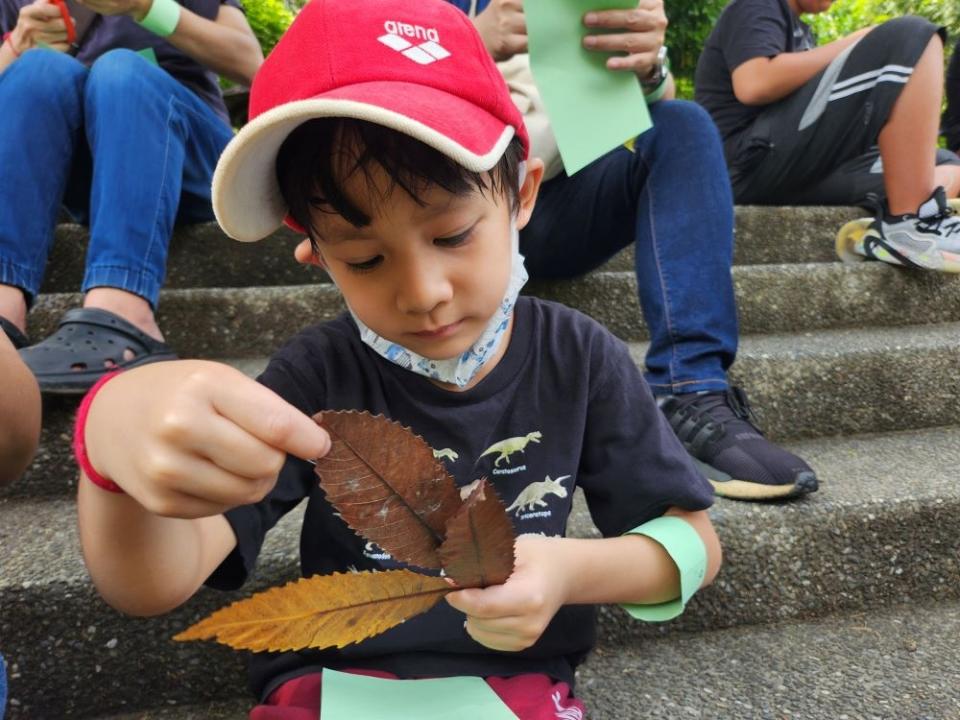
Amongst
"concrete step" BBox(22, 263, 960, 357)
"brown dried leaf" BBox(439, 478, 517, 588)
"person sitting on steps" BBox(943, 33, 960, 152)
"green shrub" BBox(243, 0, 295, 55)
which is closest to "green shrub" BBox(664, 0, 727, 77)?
"person sitting on steps" BBox(943, 33, 960, 152)

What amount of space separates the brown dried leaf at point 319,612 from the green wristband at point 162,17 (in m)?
1.37

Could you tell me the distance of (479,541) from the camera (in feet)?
1.19

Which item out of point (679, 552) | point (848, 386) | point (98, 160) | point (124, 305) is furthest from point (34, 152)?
point (848, 386)

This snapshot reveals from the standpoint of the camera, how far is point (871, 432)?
1.31 metres

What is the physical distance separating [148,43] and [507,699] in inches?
62.4

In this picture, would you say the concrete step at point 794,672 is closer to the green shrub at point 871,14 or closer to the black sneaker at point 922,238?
the black sneaker at point 922,238

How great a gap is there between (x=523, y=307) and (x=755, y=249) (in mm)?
1423

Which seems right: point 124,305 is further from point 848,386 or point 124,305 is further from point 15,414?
point 848,386

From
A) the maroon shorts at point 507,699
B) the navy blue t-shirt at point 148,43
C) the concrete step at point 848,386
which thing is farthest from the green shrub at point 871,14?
the maroon shorts at point 507,699

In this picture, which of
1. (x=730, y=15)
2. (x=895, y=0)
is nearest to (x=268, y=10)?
(x=730, y=15)

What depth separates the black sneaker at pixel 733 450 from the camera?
0.97 metres

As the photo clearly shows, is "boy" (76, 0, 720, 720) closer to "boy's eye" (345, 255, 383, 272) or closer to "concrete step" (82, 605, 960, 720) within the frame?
"boy's eye" (345, 255, 383, 272)

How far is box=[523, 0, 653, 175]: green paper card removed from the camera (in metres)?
0.85

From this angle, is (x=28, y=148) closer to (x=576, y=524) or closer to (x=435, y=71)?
(x=435, y=71)
